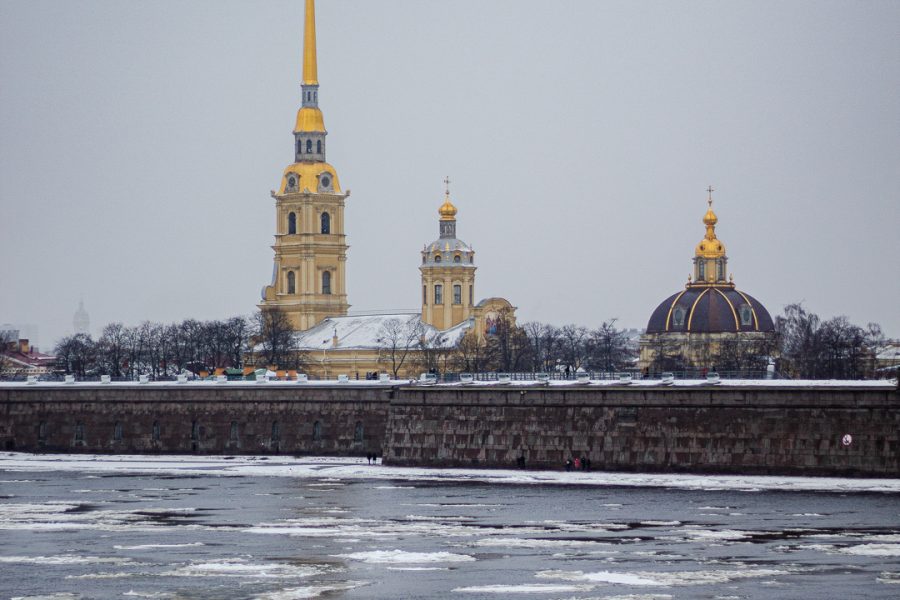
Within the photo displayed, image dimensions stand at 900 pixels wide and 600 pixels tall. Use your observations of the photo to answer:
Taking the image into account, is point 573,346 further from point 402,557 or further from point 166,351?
point 402,557

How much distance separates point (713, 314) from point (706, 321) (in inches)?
Answer: 26.8

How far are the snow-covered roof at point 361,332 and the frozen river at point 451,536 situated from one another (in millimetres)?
Result: 57743

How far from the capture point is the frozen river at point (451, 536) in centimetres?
4181

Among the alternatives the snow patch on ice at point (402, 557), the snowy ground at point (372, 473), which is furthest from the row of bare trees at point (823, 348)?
the snow patch on ice at point (402, 557)

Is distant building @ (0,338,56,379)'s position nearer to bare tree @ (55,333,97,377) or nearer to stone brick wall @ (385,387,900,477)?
bare tree @ (55,333,97,377)

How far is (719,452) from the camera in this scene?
211 feet

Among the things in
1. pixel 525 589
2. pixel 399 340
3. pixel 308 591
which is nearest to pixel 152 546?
pixel 308 591

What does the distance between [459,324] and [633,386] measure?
63665mm

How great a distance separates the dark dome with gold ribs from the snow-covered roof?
13.4 m

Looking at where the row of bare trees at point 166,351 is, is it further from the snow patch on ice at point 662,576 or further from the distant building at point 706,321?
the snow patch on ice at point 662,576

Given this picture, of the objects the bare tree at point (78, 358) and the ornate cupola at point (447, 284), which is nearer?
the bare tree at point (78, 358)

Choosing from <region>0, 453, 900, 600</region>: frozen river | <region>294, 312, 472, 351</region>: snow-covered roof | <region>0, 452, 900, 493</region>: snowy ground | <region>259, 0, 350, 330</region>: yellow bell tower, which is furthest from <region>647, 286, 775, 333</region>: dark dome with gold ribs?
<region>0, 453, 900, 600</region>: frozen river

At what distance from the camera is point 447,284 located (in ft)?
437

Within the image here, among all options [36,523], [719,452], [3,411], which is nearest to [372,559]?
[36,523]
